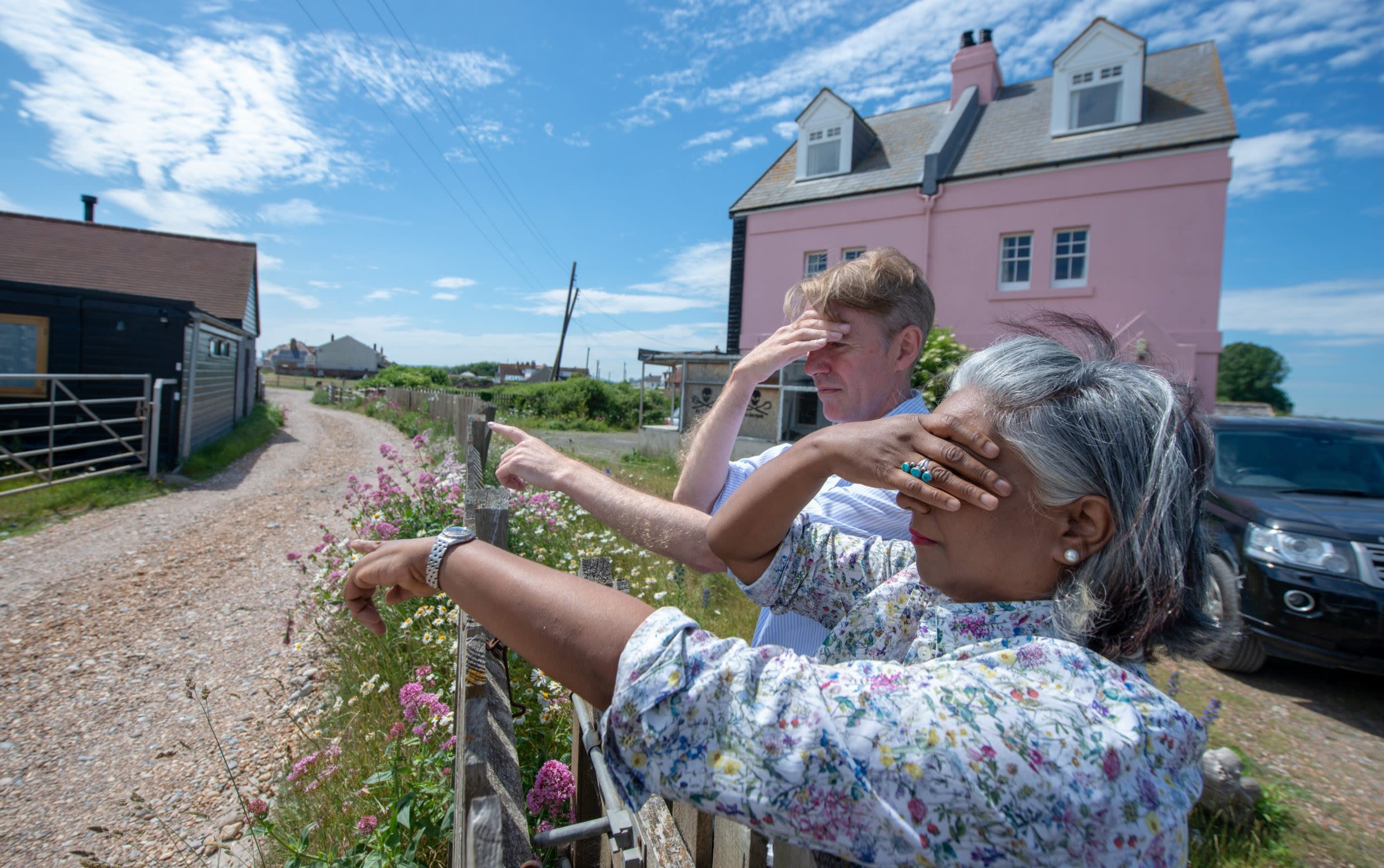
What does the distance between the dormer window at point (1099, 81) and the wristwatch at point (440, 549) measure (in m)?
15.9

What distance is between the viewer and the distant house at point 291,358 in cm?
7756

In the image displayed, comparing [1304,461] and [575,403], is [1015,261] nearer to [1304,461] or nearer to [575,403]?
[1304,461]

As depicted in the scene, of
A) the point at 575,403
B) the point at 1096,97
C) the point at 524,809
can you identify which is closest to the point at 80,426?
the point at 524,809

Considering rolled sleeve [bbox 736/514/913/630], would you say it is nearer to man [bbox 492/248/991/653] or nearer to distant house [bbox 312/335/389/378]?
man [bbox 492/248/991/653]

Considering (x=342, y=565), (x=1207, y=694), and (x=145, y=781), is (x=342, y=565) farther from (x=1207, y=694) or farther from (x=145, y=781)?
(x=1207, y=694)

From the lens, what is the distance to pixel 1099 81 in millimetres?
13227

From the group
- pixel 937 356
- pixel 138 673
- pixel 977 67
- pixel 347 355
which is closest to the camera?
pixel 138 673

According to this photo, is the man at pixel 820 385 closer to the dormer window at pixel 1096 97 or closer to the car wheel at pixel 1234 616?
the car wheel at pixel 1234 616

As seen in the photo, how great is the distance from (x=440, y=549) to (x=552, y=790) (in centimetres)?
119

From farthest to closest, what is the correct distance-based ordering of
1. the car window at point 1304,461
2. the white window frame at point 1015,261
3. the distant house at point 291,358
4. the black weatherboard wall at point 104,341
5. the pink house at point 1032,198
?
the distant house at point 291,358 → the white window frame at point 1015,261 → the pink house at point 1032,198 → the black weatherboard wall at point 104,341 → the car window at point 1304,461

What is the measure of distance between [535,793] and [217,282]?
21.6 m

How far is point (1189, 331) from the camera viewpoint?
458 inches

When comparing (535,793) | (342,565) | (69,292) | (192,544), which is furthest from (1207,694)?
(69,292)

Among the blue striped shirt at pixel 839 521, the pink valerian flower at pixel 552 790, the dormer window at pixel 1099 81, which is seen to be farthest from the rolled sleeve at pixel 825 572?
the dormer window at pixel 1099 81
